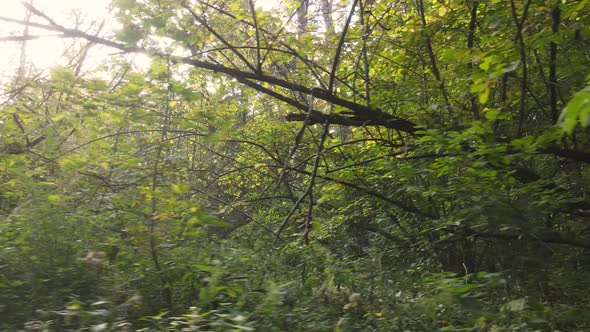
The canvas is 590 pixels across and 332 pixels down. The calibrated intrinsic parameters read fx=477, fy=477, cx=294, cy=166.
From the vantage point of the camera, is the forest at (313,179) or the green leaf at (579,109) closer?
the green leaf at (579,109)

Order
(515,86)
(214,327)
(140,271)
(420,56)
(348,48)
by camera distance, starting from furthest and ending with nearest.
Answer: (348,48) < (420,56) < (515,86) < (140,271) < (214,327)

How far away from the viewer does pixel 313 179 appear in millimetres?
4645

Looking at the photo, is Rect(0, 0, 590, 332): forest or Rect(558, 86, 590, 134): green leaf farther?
Rect(0, 0, 590, 332): forest

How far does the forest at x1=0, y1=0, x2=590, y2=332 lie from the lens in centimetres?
354

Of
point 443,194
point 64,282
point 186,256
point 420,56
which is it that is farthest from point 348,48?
point 64,282

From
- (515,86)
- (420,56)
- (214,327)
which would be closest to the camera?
(214,327)

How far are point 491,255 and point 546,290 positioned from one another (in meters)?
1.31

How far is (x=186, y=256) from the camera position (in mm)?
4312

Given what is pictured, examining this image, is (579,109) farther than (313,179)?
No

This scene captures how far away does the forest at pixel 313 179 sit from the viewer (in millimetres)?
3537

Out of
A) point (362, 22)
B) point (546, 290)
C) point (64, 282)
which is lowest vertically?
point (546, 290)

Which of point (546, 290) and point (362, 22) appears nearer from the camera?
point (546, 290)

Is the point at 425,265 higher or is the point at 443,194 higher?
the point at 443,194

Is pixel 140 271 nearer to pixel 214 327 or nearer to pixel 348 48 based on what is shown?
pixel 214 327
